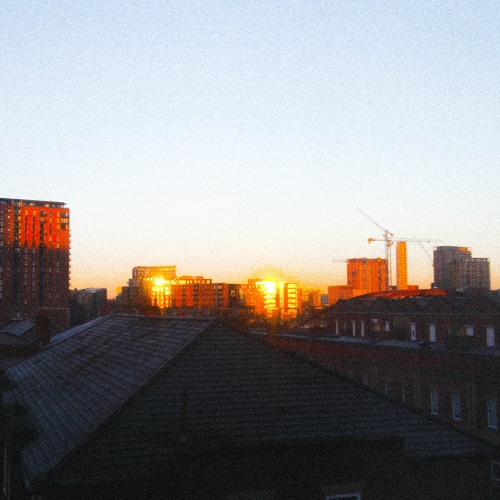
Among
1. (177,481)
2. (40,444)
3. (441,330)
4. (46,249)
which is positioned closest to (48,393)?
(40,444)

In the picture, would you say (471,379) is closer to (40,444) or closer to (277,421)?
(277,421)

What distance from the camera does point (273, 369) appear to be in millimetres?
16516

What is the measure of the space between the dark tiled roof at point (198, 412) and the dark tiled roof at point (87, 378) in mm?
64

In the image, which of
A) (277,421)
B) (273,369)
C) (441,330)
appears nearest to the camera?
(277,421)

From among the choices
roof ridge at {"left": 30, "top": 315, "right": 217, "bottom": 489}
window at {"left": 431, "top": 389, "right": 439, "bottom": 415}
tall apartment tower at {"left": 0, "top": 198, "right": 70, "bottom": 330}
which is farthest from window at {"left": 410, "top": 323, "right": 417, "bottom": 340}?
tall apartment tower at {"left": 0, "top": 198, "right": 70, "bottom": 330}

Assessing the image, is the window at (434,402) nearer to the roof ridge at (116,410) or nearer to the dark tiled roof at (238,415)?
the dark tiled roof at (238,415)

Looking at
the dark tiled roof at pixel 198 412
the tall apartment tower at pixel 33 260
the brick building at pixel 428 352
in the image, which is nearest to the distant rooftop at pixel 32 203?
the tall apartment tower at pixel 33 260

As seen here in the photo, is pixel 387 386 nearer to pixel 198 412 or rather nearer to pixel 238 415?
pixel 238 415

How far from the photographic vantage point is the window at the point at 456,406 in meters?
39.2

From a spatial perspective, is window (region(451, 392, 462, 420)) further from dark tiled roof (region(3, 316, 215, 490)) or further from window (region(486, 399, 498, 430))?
dark tiled roof (region(3, 316, 215, 490))

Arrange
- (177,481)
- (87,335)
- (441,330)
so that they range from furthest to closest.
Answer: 1. (441,330)
2. (87,335)
3. (177,481)

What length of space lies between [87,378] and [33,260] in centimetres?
12999

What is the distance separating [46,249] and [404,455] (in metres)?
139

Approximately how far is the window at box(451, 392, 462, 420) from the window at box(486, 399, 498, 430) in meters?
2.49
